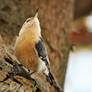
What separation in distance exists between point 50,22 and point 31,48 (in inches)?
24.9

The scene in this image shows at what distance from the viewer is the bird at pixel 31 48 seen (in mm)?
1034

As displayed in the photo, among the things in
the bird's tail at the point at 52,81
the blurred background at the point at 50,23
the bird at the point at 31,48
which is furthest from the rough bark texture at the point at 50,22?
the bird at the point at 31,48

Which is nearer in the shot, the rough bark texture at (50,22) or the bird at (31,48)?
the bird at (31,48)

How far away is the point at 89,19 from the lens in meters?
2.64

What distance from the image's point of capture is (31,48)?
3.46ft

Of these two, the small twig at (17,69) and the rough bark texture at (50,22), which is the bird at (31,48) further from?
the rough bark texture at (50,22)

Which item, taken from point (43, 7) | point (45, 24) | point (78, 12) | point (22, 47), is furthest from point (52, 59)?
point (78, 12)

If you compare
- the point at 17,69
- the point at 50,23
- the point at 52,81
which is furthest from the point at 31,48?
the point at 50,23

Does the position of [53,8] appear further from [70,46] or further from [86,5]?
[86,5]

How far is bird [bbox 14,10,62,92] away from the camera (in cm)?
103

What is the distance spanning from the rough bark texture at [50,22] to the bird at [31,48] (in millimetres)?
292

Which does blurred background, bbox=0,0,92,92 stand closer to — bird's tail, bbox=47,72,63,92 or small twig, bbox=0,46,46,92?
bird's tail, bbox=47,72,63,92

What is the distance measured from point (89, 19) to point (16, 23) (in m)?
1.29

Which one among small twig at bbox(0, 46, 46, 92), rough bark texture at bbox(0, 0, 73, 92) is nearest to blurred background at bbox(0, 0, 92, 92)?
rough bark texture at bbox(0, 0, 73, 92)
